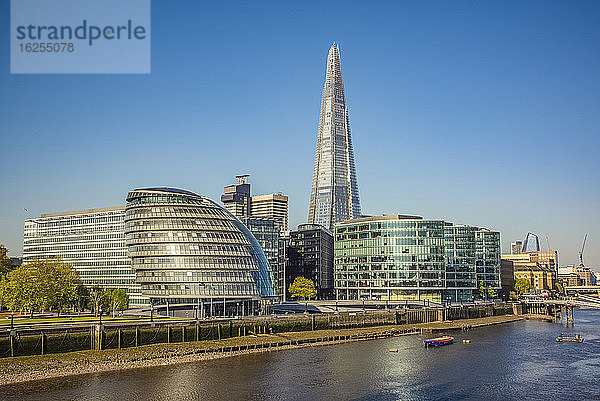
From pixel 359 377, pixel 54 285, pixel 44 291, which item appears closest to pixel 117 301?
pixel 54 285

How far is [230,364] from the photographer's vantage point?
90.6 m

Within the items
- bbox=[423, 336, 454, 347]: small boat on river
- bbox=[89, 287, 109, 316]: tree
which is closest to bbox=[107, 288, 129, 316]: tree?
bbox=[89, 287, 109, 316]: tree

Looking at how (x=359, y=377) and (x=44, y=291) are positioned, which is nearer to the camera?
(x=359, y=377)

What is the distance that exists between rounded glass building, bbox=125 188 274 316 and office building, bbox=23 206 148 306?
31.6 feet

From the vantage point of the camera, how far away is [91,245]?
169 metres

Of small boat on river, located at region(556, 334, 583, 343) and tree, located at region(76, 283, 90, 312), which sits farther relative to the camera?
tree, located at region(76, 283, 90, 312)

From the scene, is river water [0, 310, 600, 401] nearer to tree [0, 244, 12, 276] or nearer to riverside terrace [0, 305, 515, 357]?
riverside terrace [0, 305, 515, 357]

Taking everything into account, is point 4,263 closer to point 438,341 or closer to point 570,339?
point 438,341

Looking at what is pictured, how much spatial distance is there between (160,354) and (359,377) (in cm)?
3052

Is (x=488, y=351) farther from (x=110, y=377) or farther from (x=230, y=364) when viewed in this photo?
(x=110, y=377)

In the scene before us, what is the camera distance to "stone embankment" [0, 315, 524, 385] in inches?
3135

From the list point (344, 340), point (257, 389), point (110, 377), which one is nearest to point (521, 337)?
point (344, 340)

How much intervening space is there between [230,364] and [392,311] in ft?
217

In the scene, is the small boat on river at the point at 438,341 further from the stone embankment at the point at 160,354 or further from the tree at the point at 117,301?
the tree at the point at 117,301
